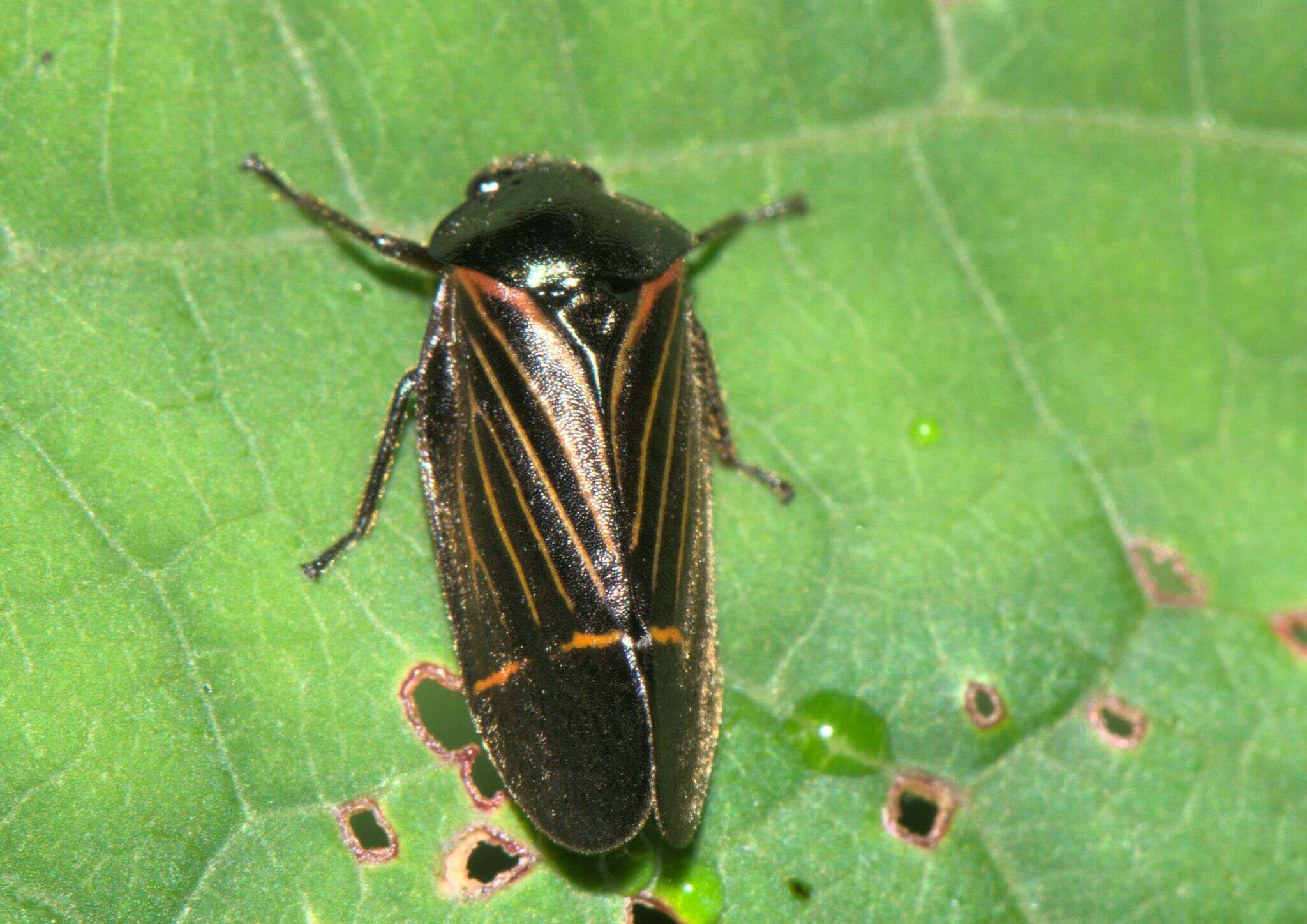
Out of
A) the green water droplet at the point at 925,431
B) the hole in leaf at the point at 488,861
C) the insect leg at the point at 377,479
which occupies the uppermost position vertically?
the insect leg at the point at 377,479

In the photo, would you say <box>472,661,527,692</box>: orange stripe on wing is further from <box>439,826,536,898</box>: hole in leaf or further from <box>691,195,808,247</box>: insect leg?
<box>691,195,808,247</box>: insect leg

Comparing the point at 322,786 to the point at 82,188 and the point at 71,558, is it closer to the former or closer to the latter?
the point at 71,558

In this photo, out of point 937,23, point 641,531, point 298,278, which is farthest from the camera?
point 937,23

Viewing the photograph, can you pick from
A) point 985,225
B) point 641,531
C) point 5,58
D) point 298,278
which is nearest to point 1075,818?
point 641,531

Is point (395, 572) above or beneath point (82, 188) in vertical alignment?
beneath

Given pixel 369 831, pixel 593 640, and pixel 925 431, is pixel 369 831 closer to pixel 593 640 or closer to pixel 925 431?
pixel 593 640

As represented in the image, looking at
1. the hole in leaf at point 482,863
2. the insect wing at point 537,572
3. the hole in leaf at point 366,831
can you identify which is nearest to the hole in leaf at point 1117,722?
the insect wing at point 537,572

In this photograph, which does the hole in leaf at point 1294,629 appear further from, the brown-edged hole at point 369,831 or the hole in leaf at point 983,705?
the brown-edged hole at point 369,831
